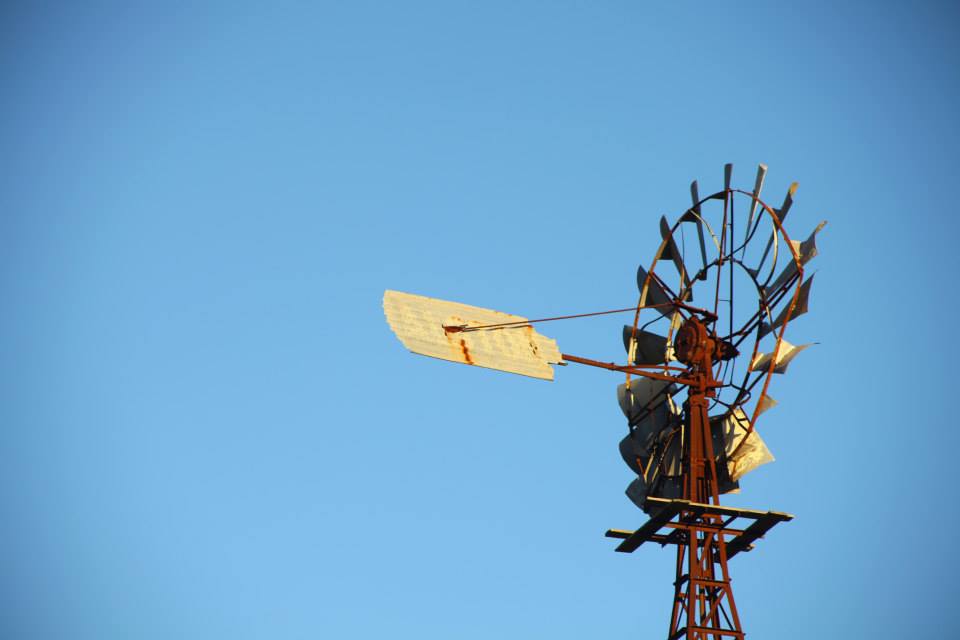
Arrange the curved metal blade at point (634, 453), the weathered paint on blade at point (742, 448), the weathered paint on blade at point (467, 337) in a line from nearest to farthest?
the weathered paint on blade at point (467, 337), the weathered paint on blade at point (742, 448), the curved metal blade at point (634, 453)

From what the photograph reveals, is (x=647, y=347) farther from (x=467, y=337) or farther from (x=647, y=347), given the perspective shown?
(x=467, y=337)

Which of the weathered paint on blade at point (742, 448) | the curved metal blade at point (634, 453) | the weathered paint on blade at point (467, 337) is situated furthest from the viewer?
the curved metal blade at point (634, 453)

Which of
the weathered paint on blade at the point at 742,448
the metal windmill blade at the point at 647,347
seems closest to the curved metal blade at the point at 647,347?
the metal windmill blade at the point at 647,347

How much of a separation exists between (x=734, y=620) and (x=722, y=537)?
1201 mm

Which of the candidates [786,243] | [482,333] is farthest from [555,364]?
[786,243]

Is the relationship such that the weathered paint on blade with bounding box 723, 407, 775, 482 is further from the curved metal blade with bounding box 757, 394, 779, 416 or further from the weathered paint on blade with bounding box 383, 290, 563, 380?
the weathered paint on blade with bounding box 383, 290, 563, 380

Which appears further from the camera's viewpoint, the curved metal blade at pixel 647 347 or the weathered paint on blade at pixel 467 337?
the curved metal blade at pixel 647 347

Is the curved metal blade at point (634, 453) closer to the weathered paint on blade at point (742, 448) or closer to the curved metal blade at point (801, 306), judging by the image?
the weathered paint on blade at point (742, 448)

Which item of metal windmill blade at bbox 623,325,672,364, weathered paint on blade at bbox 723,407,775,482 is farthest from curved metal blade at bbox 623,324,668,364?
weathered paint on blade at bbox 723,407,775,482

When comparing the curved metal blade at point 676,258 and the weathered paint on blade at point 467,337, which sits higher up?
the curved metal blade at point 676,258

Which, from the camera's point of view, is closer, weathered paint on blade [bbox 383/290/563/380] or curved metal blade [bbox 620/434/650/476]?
weathered paint on blade [bbox 383/290/563/380]

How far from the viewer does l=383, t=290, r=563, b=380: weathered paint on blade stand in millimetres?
19547

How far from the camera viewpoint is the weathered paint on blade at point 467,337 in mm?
19547

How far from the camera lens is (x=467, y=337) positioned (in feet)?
65.9
